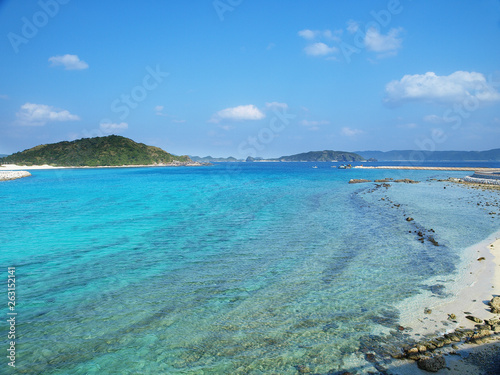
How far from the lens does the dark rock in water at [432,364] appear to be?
5.53 metres

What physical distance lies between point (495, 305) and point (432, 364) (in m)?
4.08

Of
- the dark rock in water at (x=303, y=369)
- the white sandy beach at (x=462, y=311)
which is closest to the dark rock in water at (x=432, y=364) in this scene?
the white sandy beach at (x=462, y=311)

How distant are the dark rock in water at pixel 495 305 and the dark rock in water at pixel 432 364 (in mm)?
3532

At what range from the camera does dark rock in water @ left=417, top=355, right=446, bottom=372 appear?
18.1ft

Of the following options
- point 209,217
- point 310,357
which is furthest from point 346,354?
point 209,217

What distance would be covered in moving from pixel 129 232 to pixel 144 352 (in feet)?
43.6

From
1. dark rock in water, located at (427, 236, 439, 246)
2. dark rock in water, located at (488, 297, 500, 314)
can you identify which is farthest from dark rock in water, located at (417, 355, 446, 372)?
dark rock in water, located at (427, 236, 439, 246)

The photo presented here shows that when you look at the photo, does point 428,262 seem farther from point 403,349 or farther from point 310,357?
point 310,357

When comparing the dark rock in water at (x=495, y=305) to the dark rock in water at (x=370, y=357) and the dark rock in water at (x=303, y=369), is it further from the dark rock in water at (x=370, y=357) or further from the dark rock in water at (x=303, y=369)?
the dark rock in water at (x=303, y=369)

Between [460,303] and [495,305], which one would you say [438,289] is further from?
[495,305]

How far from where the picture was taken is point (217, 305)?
A: 855 centimetres

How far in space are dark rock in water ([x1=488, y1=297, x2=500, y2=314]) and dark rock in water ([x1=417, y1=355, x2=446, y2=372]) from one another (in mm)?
3532

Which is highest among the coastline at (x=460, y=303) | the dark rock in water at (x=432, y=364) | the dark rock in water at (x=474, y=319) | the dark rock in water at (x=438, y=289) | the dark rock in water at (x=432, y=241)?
the dark rock in water at (x=432, y=364)

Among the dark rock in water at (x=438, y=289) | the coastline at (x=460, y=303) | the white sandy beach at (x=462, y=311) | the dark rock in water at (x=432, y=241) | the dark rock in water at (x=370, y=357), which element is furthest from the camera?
the dark rock in water at (x=432, y=241)
